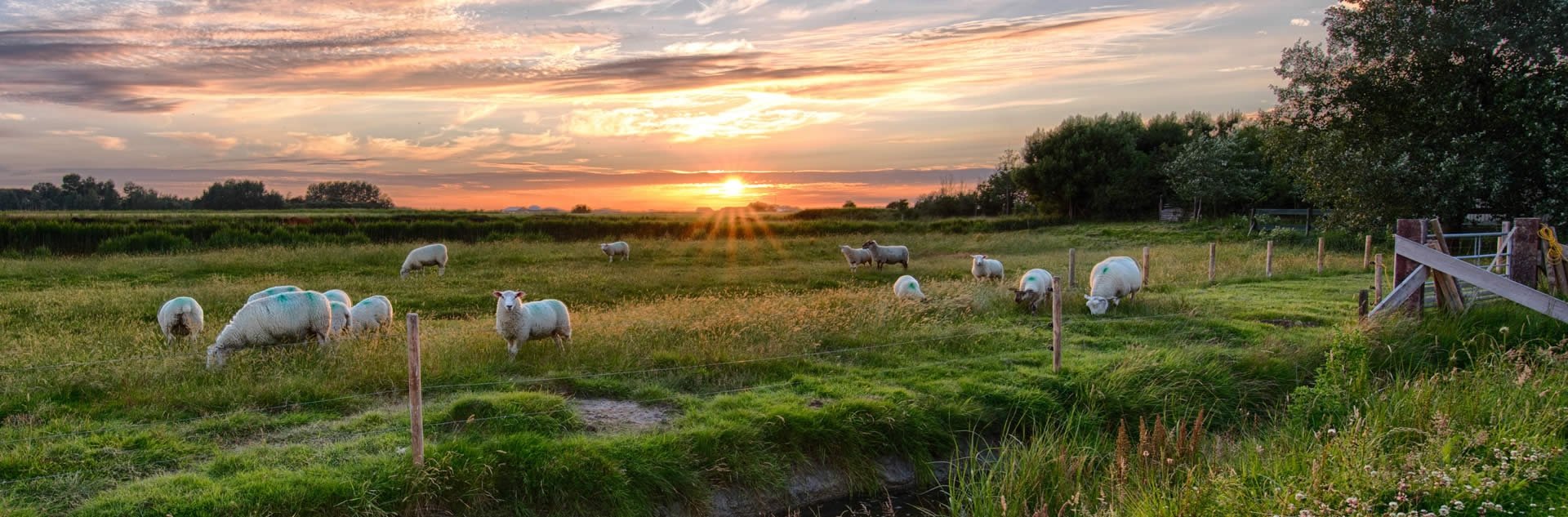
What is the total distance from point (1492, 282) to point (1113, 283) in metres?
5.34

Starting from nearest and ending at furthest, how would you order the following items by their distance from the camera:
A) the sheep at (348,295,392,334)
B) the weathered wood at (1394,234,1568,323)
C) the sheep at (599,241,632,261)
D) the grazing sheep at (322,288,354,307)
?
1. the weathered wood at (1394,234,1568,323)
2. the sheep at (348,295,392,334)
3. the grazing sheep at (322,288,354,307)
4. the sheep at (599,241,632,261)

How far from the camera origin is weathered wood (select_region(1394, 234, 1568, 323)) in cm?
1115

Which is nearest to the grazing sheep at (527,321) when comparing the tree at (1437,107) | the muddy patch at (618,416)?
the muddy patch at (618,416)

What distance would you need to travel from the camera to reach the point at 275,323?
11.0 m

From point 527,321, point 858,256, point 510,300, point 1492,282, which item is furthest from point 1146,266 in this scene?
point 510,300

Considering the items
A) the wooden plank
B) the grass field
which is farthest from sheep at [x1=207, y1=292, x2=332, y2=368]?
the wooden plank

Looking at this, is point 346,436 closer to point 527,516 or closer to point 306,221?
point 527,516

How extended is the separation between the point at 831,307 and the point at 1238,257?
1858 centimetres

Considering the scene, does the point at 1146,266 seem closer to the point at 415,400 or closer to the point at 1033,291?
the point at 1033,291

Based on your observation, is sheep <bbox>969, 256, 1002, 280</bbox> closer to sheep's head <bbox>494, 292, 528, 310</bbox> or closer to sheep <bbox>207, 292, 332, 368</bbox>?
sheep's head <bbox>494, 292, 528, 310</bbox>

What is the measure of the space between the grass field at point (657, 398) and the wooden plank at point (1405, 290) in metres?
0.54

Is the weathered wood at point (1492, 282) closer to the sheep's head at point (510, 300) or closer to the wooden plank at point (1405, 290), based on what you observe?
the wooden plank at point (1405, 290)

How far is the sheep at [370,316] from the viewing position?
510 inches

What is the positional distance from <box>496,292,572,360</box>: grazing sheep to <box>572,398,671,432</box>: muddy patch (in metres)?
2.02
